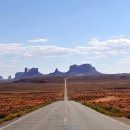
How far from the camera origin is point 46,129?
22422 mm

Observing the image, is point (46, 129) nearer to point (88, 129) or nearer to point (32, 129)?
point (32, 129)

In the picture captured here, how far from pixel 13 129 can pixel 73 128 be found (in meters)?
3.41

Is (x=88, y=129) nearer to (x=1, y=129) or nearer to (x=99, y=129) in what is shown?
(x=99, y=129)

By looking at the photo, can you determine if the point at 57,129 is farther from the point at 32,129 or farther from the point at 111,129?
the point at 111,129

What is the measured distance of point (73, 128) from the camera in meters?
23.1

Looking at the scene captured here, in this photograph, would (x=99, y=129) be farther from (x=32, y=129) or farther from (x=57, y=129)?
(x=32, y=129)

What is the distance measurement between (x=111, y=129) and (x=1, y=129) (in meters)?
6.34

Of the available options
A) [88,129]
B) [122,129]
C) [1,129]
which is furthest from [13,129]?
[122,129]

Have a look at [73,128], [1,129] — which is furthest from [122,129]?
[1,129]

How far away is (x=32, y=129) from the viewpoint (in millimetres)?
22656

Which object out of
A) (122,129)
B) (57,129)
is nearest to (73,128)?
(57,129)

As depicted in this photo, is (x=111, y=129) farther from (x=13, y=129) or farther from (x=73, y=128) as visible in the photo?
(x=13, y=129)

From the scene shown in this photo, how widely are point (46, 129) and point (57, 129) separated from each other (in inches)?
24.1

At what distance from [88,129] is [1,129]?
201 inches
